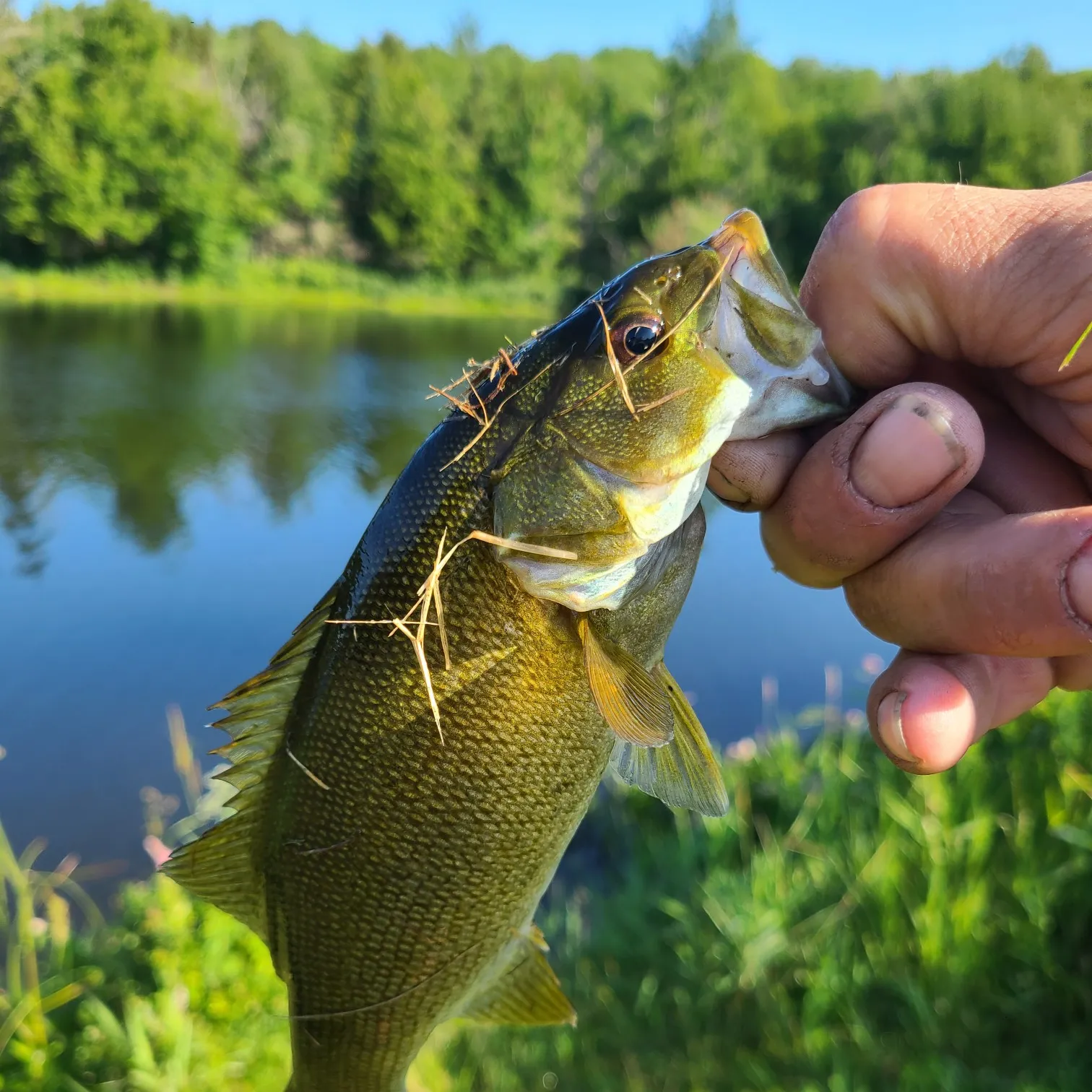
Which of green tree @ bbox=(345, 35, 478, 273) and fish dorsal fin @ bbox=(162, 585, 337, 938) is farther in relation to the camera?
green tree @ bbox=(345, 35, 478, 273)

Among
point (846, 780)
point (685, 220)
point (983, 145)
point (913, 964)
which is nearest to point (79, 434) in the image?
point (846, 780)

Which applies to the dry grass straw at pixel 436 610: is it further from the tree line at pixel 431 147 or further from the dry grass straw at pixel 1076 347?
the tree line at pixel 431 147

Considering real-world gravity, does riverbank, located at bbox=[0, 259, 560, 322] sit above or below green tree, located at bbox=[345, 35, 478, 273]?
below

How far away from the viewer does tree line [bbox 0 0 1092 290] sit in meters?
31.0

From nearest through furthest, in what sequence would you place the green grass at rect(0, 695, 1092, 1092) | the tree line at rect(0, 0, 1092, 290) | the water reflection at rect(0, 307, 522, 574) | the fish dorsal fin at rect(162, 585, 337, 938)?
1. the fish dorsal fin at rect(162, 585, 337, 938)
2. the green grass at rect(0, 695, 1092, 1092)
3. the water reflection at rect(0, 307, 522, 574)
4. the tree line at rect(0, 0, 1092, 290)

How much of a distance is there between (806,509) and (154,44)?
38545 mm

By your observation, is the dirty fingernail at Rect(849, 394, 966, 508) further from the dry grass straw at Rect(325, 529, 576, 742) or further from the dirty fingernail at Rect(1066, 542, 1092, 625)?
the dry grass straw at Rect(325, 529, 576, 742)

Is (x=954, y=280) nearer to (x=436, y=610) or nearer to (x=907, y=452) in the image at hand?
(x=907, y=452)

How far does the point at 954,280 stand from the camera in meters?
1.86

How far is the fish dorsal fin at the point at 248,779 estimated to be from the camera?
1.81 metres

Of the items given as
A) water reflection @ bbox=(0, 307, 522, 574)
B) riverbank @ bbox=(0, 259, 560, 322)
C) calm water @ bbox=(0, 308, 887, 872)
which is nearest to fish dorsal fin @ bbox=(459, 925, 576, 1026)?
calm water @ bbox=(0, 308, 887, 872)

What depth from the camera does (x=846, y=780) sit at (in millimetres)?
4809

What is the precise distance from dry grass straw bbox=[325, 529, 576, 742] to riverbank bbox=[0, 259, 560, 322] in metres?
31.7

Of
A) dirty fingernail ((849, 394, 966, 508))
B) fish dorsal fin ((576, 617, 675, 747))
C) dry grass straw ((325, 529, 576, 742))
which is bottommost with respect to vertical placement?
fish dorsal fin ((576, 617, 675, 747))
